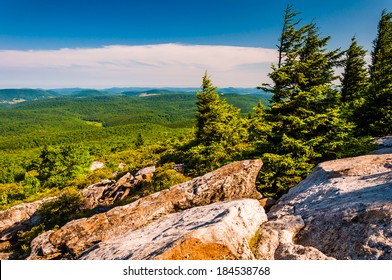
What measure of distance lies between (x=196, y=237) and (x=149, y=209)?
5.34 meters

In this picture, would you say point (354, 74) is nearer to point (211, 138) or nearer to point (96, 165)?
point (211, 138)

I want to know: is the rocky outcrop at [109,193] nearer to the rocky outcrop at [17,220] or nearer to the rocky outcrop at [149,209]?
the rocky outcrop at [17,220]

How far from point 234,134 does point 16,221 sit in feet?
74.6

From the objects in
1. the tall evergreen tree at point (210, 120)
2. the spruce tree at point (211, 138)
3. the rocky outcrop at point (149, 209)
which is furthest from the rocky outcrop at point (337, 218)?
the tall evergreen tree at point (210, 120)

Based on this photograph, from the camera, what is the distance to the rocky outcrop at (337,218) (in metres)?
6.75

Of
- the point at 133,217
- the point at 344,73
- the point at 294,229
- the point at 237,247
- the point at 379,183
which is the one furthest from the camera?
the point at 344,73

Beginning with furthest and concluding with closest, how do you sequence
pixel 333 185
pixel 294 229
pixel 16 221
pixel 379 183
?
pixel 16 221 → pixel 333 185 → pixel 379 183 → pixel 294 229

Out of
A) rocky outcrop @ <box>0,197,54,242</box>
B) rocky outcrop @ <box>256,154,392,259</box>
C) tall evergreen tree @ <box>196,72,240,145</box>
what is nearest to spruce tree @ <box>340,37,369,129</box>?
tall evergreen tree @ <box>196,72,240,145</box>

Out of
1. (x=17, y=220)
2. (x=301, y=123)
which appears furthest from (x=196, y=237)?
(x=17, y=220)

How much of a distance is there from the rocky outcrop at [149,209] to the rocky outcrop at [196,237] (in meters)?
1.28

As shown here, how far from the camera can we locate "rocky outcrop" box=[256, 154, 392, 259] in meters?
6.75

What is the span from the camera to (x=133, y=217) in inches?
437

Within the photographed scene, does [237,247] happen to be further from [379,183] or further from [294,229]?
[379,183]
